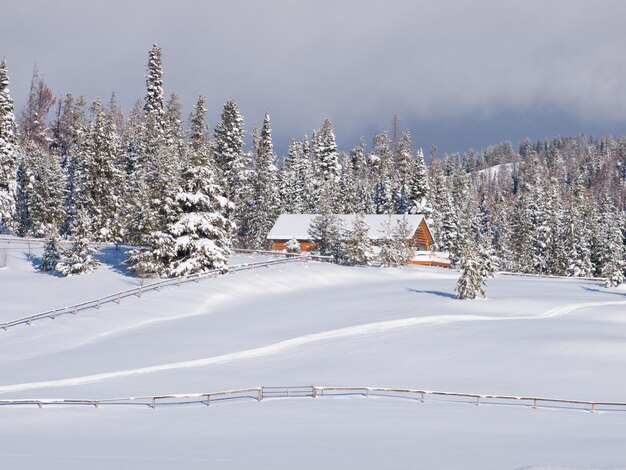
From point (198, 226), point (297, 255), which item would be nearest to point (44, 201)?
point (198, 226)

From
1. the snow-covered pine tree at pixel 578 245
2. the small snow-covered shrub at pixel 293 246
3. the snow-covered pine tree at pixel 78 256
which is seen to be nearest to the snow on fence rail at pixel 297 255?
the small snow-covered shrub at pixel 293 246

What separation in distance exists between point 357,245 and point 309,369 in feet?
118

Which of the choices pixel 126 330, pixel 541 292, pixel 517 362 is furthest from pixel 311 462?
pixel 541 292

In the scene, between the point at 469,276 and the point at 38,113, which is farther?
the point at 38,113

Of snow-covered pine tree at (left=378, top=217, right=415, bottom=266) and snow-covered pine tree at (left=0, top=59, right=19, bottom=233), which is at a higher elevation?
snow-covered pine tree at (left=0, top=59, right=19, bottom=233)

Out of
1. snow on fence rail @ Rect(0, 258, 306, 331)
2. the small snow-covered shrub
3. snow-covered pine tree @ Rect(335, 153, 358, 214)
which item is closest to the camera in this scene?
snow on fence rail @ Rect(0, 258, 306, 331)

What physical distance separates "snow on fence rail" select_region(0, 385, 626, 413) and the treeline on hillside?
2512cm

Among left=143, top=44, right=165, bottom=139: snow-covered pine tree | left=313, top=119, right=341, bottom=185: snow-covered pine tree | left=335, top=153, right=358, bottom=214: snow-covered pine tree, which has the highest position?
left=143, top=44, right=165, bottom=139: snow-covered pine tree

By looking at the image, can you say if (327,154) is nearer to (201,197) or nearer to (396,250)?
(396,250)

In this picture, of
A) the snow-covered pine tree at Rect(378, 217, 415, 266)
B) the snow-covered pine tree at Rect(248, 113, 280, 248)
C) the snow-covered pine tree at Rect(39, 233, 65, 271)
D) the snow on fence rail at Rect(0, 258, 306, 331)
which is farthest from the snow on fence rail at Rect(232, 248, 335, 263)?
the snow-covered pine tree at Rect(39, 233, 65, 271)

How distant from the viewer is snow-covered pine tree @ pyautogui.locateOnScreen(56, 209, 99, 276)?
55.6 metres

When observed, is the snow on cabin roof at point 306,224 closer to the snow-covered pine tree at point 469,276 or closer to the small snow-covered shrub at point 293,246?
the small snow-covered shrub at point 293,246

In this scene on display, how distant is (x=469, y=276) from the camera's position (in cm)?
4888

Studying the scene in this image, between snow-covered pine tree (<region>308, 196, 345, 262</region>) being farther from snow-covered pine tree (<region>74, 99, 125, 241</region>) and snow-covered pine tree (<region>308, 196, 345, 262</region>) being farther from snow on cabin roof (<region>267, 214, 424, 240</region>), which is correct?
snow-covered pine tree (<region>74, 99, 125, 241</region>)
